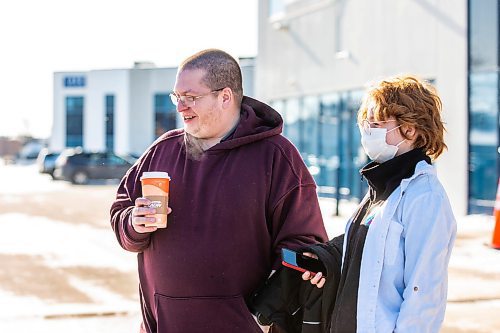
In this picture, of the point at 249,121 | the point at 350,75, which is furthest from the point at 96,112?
the point at 249,121

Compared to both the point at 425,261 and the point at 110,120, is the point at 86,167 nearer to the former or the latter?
the point at 110,120

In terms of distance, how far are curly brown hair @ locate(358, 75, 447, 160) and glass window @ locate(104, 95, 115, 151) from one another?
47.5m

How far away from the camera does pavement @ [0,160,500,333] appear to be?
6262 millimetres

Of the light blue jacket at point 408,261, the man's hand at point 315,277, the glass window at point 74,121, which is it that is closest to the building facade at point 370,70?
the man's hand at point 315,277

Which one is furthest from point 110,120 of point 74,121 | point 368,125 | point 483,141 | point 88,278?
point 368,125

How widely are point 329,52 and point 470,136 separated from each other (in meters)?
6.22

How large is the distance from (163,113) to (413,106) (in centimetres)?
4567

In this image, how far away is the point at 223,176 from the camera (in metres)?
2.88

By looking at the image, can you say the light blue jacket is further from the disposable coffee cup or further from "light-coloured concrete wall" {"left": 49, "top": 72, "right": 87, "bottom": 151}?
"light-coloured concrete wall" {"left": 49, "top": 72, "right": 87, "bottom": 151}

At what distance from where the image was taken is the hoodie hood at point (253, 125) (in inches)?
115

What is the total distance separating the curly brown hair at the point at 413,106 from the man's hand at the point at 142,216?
954mm

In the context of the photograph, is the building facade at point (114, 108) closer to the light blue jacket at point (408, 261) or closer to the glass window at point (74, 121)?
the glass window at point (74, 121)

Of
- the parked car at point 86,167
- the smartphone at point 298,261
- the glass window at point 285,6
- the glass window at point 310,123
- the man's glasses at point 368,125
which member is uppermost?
the glass window at point 285,6

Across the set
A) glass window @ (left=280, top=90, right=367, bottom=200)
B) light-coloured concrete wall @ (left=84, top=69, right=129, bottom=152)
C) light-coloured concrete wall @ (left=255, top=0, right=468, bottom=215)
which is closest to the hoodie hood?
light-coloured concrete wall @ (left=255, top=0, right=468, bottom=215)
